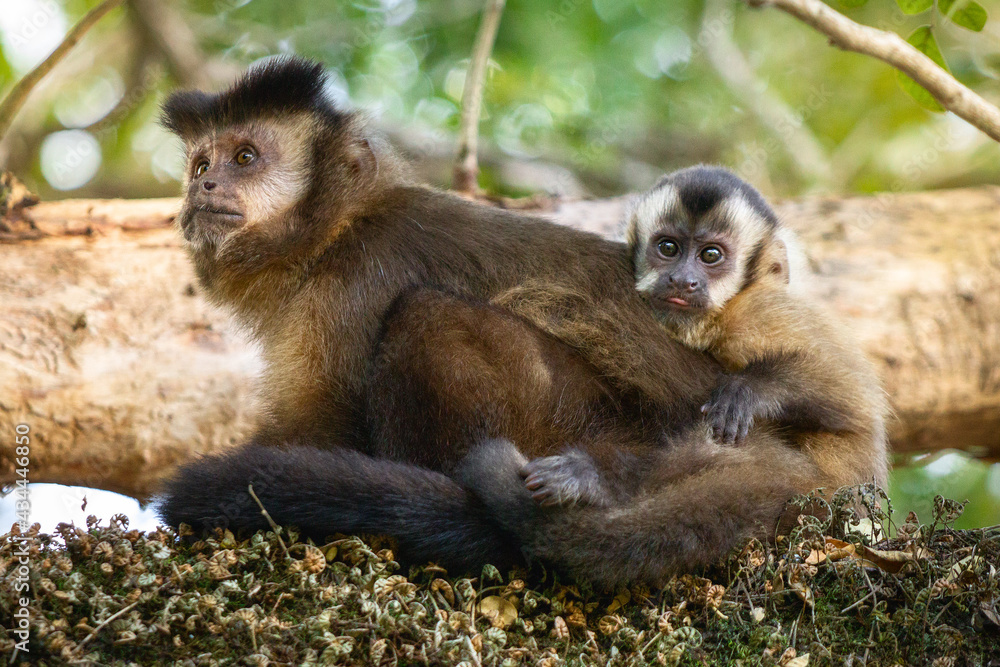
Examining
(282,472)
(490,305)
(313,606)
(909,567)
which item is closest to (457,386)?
(490,305)

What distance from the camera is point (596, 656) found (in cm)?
312

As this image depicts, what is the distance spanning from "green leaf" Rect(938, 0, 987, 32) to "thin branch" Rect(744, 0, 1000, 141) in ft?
0.72

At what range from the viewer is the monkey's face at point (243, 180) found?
4.60 m

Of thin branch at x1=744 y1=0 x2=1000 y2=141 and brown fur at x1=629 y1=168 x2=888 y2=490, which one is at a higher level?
thin branch at x1=744 y1=0 x2=1000 y2=141

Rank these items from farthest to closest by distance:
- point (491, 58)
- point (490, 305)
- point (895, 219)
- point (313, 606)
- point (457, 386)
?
point (491, 58) → point (895, 219) → point (490, 305) → point (457, 386) → point (313, 606)

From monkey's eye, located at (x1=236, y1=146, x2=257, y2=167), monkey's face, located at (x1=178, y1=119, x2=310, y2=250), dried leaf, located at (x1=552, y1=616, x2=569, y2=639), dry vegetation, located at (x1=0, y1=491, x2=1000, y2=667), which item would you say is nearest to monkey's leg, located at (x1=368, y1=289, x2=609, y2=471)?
dry vegetation, located at (x1=0, y1=491, x2=1000, y2=667)

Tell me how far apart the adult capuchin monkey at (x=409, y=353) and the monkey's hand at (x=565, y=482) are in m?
0.07

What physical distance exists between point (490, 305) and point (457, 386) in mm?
562

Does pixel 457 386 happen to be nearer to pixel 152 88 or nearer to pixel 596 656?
pixel 596 656

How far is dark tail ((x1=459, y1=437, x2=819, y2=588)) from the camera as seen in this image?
329 cm

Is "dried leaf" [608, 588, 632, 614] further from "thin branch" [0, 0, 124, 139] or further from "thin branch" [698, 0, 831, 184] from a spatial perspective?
"thin branch" [698, 0, 831, 184]

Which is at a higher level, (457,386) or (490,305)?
(490,305)

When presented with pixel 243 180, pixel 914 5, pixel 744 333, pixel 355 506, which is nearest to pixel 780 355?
pixel 744 333

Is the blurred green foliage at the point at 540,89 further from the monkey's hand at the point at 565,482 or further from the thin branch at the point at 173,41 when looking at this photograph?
the monkey's hand at the point at 565,482
